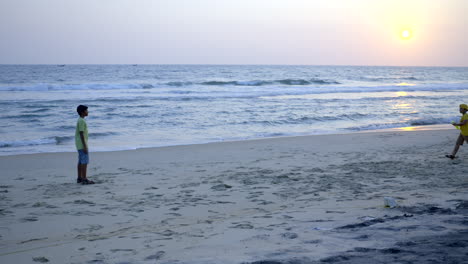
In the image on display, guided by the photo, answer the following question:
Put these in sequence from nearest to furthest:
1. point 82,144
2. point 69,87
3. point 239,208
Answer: point 239,208
point 82,144
point 69,87

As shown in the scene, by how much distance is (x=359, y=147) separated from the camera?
11.4 meters

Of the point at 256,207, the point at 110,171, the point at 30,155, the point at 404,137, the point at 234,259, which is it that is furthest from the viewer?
the point at 404,137

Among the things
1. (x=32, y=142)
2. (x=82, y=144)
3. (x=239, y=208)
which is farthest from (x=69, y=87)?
(x=239, y=208)

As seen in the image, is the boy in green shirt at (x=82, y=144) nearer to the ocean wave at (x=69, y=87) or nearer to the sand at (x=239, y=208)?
the sand at (x=239, y=208)

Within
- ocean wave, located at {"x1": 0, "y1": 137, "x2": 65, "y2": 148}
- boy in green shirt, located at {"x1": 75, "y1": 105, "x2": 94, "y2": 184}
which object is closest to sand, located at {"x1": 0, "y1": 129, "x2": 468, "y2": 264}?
boy in green shirt, located at {"x1": 75, "y1": 105, "x2": 94, "y2": 184}

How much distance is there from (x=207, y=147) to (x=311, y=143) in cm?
298

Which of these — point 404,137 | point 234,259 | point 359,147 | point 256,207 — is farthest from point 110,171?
point 404,137

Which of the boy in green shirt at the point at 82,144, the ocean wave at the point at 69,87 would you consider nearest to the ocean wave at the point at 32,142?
the boy in green shirt at the point at 82,144

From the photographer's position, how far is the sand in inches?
156

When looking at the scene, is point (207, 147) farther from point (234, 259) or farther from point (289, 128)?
point (234, 259)

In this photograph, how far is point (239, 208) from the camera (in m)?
5.83

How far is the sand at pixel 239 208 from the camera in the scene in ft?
13.0

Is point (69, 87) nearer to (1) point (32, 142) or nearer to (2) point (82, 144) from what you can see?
(1) point (32, 142)

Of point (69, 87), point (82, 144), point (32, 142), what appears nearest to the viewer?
point (82, 144)
